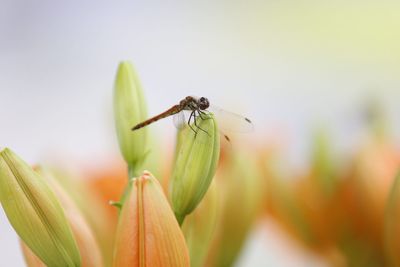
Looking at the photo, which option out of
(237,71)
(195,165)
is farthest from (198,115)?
(237,71)

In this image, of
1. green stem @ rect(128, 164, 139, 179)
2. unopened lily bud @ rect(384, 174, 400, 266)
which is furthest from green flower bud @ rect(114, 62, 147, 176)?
unopened lily bud @ rect(384, 174, 400, 266)

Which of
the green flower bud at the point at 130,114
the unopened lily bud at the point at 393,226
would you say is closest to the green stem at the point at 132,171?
the green flower bud at the point at 130,114

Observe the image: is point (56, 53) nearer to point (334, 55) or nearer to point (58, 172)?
point (334, 55)

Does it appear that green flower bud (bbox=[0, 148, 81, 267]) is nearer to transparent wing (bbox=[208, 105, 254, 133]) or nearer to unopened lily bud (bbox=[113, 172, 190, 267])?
unopened lily bud (bbox=[113, 172, 190, 267])

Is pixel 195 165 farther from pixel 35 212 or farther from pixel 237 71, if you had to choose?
pixel 237 71

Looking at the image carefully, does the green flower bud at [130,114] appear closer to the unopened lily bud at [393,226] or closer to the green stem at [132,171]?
the green stem at [132,171]
